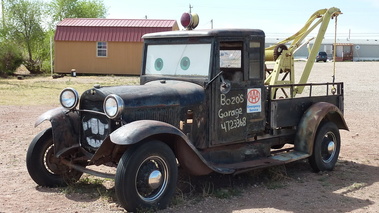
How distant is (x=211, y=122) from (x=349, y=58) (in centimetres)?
5314

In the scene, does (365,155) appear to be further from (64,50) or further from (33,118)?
(64,50)

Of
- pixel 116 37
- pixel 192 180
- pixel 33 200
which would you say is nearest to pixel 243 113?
pixel 192 180

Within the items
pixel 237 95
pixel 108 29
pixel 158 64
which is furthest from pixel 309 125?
pixel 108 29

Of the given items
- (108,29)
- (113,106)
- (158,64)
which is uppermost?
(108,29)

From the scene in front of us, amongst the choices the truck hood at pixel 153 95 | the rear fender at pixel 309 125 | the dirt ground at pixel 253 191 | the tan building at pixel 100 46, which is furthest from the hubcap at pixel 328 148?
the tan building at pixel 100 46

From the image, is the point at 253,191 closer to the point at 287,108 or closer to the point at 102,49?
the point at 287,108

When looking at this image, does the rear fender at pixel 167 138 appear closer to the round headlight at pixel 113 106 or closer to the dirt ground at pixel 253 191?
the round headlight at pixel 113 106

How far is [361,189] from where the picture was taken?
21.1 feet

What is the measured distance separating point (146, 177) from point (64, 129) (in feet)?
4.57

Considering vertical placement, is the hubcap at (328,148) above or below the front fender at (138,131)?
below

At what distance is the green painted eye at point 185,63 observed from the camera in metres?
6.27

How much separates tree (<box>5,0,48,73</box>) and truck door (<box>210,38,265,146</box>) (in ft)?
96.1

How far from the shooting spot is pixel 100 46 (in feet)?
98.8

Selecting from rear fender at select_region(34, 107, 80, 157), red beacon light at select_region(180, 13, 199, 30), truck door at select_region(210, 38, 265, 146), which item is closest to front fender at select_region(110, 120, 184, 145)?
truck door at select_region(210, 38, 265, 146)
